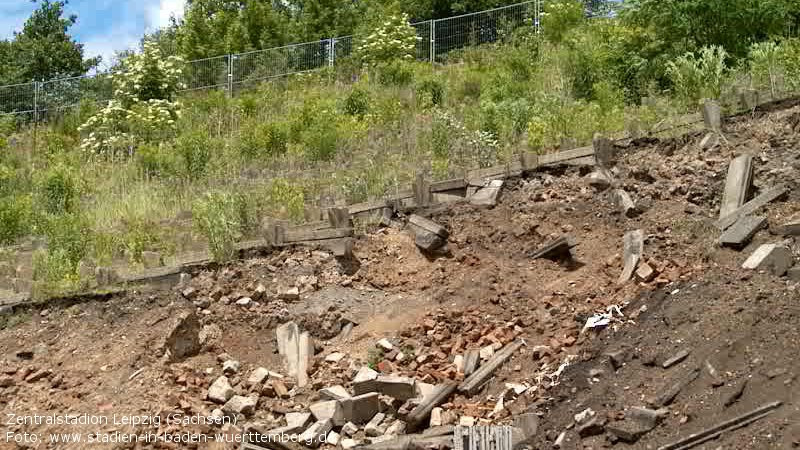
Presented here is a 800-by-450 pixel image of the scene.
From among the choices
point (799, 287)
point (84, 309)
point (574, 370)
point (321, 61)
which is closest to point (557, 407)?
point (574, 370)

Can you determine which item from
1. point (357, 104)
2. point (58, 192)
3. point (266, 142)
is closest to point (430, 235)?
point (266, 142)

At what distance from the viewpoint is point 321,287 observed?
7.68 metres

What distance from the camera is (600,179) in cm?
764

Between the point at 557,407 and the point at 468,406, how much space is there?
71 cm

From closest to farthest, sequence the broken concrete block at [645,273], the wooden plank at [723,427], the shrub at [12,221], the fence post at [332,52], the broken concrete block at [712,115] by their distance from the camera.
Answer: the wooden plank at [723,427] → the broken concrete block at [645,273] → the broken concrete block at [712,115] → the shrub at [12,221] → the fence post at [332,52]

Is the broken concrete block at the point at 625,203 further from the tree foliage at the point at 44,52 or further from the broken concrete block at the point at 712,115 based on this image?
the tree foliage at the point at 44,52

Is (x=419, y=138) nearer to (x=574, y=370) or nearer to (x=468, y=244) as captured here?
(x=468, y=244)

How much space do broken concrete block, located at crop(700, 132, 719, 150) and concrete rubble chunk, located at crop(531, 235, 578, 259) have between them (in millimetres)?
1427

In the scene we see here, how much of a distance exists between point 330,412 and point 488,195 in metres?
2.54

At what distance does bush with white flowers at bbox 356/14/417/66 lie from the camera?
1688cm

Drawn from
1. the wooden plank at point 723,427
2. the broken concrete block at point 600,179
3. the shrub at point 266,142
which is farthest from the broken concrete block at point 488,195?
the shrub at point 266,142

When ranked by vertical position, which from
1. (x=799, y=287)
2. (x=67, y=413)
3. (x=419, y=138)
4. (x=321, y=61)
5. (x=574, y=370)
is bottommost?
(x=67, y=413)

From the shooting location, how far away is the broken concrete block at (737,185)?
6.76m

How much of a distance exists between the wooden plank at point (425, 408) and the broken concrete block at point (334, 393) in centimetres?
57
